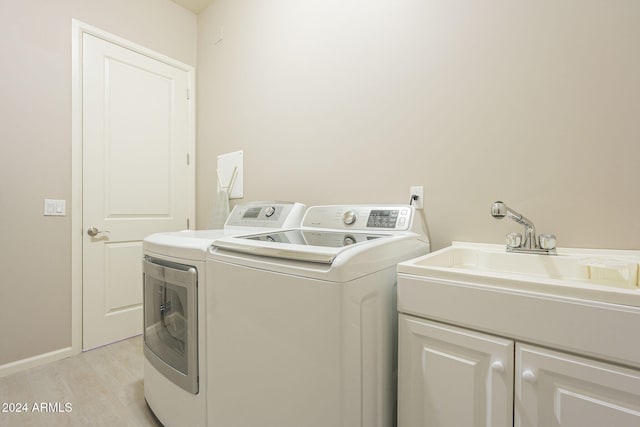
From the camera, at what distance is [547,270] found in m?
1.05

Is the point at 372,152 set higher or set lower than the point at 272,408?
higher

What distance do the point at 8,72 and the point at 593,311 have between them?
306 cm

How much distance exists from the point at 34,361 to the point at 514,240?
287 cm

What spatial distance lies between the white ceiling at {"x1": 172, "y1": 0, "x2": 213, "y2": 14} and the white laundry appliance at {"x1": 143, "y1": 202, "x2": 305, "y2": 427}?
2392mm

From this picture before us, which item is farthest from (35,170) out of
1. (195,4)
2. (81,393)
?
(195,4)

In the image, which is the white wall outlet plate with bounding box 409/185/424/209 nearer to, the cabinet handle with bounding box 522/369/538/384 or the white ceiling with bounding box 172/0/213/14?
the cabinet handle with bounding box 522/369/538/384

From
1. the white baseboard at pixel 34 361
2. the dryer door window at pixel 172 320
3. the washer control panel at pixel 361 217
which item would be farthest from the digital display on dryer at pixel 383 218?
the white baseboard at pixel 34 361

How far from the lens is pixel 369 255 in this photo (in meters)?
0.91

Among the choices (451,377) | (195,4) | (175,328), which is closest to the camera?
(451,377)

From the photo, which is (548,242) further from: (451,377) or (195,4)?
(195,4)

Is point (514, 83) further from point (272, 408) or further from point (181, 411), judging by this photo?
point (181, 411)

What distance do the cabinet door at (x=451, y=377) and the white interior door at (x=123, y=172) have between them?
2.32m

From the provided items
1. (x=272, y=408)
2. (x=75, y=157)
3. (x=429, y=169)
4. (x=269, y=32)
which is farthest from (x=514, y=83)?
(x=75, y=157)

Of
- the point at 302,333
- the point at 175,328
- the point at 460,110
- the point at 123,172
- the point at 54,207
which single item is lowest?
the point at 175,328
